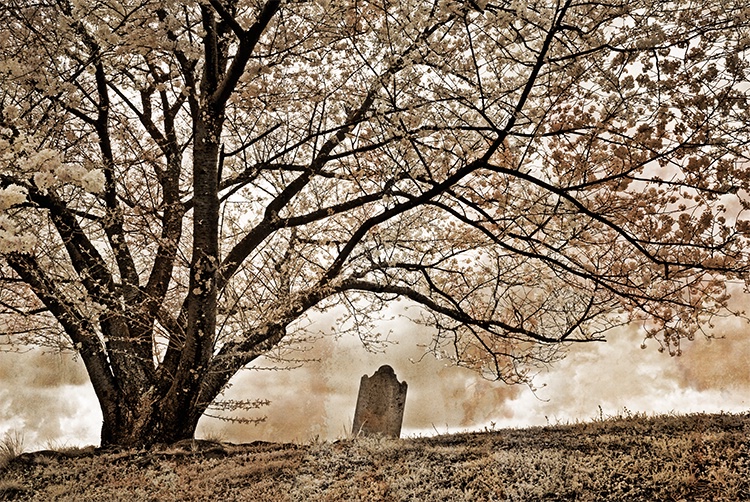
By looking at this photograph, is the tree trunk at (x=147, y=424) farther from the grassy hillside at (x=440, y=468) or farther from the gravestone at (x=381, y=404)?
the gravestone at (x=381, y=404)

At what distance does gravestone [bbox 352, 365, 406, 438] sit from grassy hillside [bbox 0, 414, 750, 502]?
0.83 m

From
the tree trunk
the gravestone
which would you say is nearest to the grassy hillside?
Answer: the tree trunk

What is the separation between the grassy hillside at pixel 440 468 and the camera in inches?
200

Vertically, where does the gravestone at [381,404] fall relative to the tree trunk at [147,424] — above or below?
above

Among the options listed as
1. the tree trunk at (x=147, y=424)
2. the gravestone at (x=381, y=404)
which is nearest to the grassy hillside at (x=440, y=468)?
the tree trunk at (x=147, y=424)

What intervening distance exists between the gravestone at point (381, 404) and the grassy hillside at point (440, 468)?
0.83m

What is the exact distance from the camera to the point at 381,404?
27.1ft

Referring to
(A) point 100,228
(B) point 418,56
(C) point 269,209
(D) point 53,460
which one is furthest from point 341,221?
(D) point 53,460

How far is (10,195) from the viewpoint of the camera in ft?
10.2

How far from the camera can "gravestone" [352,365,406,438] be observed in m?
8.12

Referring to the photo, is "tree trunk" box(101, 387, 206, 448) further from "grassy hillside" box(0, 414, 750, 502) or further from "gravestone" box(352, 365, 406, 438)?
"gravestone" box(352, 365, 406, 438)

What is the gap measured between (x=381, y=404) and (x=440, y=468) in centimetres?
239

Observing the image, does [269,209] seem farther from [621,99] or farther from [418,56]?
[621,99]

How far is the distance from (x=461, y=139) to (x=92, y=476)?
5.51 metres
